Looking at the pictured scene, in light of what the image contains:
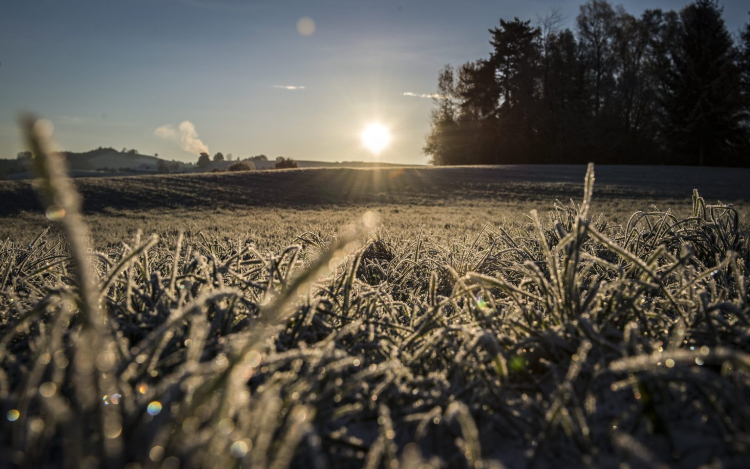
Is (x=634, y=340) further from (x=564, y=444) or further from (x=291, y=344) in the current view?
(x=291, y=344)

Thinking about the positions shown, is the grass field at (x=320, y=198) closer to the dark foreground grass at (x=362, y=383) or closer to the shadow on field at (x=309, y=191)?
the shadow on field at (x=309, y=191)

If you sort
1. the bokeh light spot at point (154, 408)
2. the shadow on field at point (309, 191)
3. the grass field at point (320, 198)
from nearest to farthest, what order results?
the bokeh light spot at point (154, 408), the grass field at point (320, 198), the shadow on field at point (309, 191)

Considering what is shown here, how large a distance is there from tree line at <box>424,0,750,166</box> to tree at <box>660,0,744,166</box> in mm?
75

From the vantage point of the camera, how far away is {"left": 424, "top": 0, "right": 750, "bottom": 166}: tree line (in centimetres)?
3341

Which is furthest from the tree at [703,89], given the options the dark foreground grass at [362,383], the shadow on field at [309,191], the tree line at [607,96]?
the dark foreground grass at [362,383]

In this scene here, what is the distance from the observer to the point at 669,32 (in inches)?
1412

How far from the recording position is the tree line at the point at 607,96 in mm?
33406

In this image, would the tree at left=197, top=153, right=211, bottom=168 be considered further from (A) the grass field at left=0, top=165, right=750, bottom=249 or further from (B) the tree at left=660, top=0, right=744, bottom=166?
(B) the tree at left=660, top=0, right=744, bottom=166

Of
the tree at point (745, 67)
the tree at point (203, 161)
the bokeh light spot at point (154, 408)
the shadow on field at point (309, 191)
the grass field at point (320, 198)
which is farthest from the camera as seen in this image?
the tree at point (203, 161)

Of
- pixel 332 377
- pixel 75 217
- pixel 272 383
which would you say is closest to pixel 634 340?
pixel 332 377

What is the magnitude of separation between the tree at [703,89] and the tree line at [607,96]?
0.25ft

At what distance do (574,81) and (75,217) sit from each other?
142 feet

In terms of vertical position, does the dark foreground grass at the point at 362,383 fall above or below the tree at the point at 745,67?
below

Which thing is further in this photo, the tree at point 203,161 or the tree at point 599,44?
the tree at point 203,161
